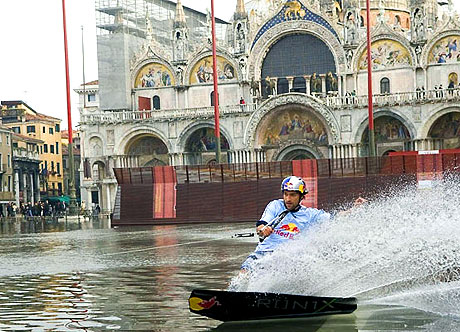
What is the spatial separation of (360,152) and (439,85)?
6509 mm

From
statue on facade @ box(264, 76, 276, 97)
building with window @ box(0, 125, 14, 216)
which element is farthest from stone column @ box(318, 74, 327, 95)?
→ building with window @ box(0, 125, 14, 216)

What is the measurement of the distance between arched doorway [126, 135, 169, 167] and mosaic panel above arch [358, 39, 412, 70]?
52.7ft

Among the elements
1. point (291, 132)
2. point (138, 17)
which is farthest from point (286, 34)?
point (138, 17)

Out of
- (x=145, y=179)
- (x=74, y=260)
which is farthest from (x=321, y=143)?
(x=74, y=260)

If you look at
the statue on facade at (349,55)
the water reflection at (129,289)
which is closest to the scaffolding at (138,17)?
the statue on facade at (349,55)

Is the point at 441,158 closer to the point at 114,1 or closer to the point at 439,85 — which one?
the point at 439,85

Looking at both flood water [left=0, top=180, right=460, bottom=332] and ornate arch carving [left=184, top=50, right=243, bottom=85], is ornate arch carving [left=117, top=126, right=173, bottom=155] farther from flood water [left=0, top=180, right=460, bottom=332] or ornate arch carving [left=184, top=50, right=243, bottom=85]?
flood water [left=0, top=180, right=460, bottom=332]

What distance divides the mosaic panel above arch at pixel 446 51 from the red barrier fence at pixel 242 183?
71.7 feet

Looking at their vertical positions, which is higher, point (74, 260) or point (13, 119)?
point (13, 119)

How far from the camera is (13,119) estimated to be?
97.6 metres

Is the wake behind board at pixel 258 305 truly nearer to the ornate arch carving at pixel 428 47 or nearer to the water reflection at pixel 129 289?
the water reflection at pixel 129 289

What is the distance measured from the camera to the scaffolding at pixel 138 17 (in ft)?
222

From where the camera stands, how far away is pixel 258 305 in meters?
9.36

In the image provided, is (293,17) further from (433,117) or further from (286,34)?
(433,117)
